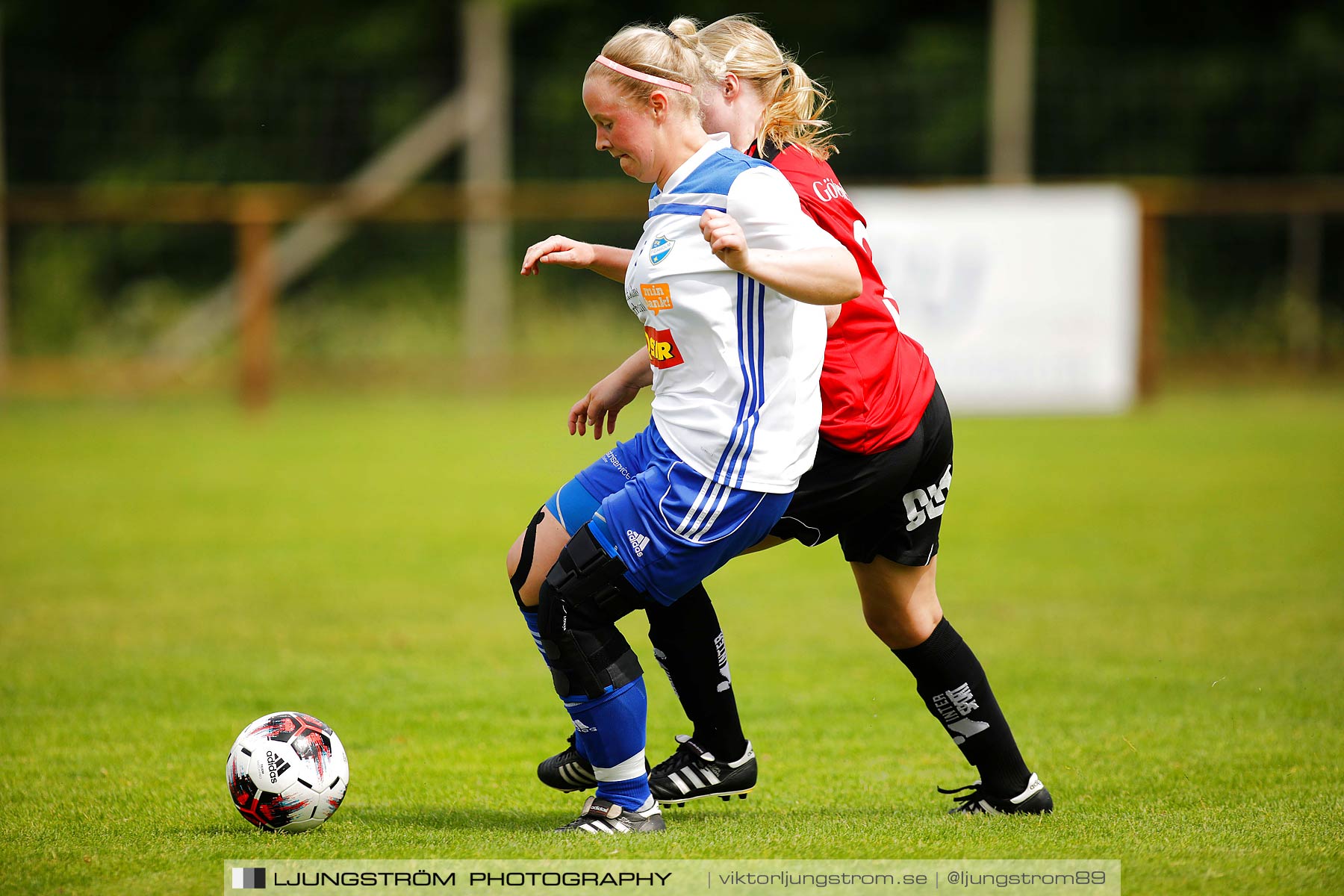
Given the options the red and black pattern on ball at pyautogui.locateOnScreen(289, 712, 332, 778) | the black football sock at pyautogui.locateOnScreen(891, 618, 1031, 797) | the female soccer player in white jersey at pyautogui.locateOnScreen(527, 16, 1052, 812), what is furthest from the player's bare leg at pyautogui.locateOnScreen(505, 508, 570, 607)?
the black football sock at pyautogui.locateOnScreen(891, 618, 1031, 797)

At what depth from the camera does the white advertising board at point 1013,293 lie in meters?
15.8

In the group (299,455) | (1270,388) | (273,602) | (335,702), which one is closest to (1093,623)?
(335,702)

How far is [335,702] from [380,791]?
3.99 ft

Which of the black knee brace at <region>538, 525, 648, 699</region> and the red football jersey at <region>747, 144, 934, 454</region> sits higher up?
the red football jersey at <region>747, 144, 934, 454</region>

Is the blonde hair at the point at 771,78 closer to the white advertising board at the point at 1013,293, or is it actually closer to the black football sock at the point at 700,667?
the black football sock at the point at 700,667

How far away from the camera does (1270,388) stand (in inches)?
744

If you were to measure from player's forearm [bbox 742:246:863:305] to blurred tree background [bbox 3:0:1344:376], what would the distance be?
662 inches

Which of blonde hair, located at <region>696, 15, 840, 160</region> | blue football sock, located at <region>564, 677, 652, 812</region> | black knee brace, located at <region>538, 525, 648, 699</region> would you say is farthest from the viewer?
blonde hair, located at <region>696, 15, 840, 160</region>

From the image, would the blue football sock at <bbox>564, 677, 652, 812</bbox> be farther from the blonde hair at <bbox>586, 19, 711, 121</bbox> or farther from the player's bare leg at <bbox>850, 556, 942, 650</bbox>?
the blonde hair at <bbox>586, 19, 711, 121</bbox>

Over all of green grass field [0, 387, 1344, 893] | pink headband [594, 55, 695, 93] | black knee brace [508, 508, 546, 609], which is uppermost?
pink headband [594, 55, 695, 93]

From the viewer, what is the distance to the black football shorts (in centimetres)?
353

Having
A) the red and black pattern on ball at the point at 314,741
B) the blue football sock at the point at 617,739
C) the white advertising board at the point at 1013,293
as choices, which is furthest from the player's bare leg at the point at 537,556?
the white advertising board at the point at 1013,293

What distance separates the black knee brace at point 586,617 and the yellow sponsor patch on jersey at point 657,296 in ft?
1.75

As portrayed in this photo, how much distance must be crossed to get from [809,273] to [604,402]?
36.8 inches
